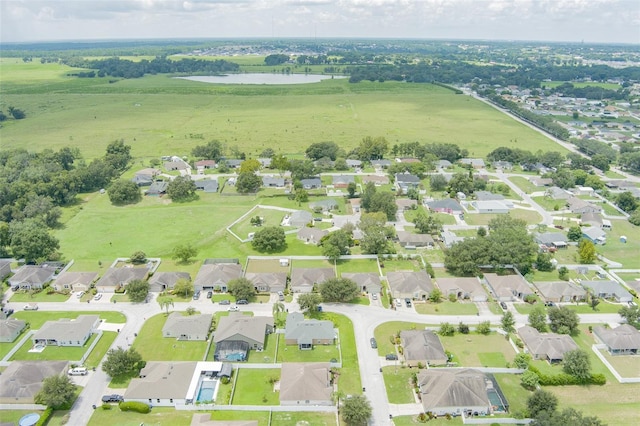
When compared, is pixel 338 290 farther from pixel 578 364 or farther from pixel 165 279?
pixel 578 364

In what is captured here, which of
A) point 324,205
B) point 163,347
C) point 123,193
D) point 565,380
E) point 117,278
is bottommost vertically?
point 565,380

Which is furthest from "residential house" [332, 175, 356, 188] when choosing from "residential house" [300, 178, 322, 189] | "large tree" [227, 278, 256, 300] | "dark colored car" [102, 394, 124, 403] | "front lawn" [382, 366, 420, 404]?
"dark colored car" [102, 394, 124, 403]

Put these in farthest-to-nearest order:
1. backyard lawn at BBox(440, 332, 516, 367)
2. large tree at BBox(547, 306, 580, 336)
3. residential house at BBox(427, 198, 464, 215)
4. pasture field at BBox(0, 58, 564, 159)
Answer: pasture field at BBox(0, 58, 564, 159) < residential house at BBox(427, 198, 464, 215) < large tree at BBox(547, 306, 580, 336) < backyard lawn at BBox(440, 332, 516, 367)

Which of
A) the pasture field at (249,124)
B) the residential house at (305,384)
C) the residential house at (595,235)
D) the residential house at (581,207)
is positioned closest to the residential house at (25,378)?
the residential house at (305,384)

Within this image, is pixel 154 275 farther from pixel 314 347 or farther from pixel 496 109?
pixel 496 109

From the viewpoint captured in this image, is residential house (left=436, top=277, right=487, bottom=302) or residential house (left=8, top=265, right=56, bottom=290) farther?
residential house (left=8, top=265, right=56, bottom=290)

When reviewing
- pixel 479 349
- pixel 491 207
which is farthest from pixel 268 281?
pixel 491 207

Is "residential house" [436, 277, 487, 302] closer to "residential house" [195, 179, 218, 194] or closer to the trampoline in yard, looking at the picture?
the trampoline in yard

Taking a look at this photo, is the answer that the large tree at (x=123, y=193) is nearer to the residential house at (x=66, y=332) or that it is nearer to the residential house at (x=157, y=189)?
the residential house at (x=157, y=189)
